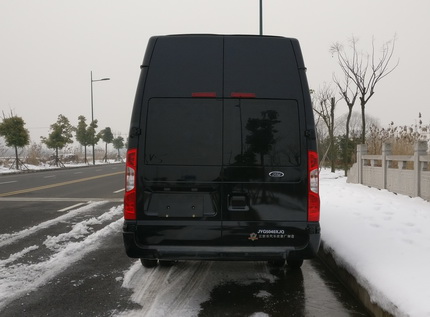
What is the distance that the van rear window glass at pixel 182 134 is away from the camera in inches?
146

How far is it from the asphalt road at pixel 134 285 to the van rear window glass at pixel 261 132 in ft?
4.65

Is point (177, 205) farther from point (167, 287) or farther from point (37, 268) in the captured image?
point (37, 268)

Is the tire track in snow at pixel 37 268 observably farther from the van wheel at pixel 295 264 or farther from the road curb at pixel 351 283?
the road curb at pixel 351 283

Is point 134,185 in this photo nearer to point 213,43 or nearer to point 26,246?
point 213,43

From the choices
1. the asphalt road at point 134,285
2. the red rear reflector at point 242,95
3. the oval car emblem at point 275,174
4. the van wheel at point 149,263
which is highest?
the red rear reflector at point 242,95

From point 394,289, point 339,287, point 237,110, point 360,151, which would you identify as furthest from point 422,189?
point 237,110

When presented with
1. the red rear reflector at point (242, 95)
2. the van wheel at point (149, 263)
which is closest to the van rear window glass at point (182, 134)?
the red rear reflector at point (242, 95)

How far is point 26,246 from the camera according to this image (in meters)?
6.14

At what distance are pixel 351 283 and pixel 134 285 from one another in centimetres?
241

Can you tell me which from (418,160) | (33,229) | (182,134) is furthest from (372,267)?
(418,160)

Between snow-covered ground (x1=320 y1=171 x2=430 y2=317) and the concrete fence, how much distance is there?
40.1 inches

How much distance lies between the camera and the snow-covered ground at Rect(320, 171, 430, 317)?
10.9 feet

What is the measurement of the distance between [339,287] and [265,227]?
53.5 inches

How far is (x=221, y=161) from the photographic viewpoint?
12.2 feet
